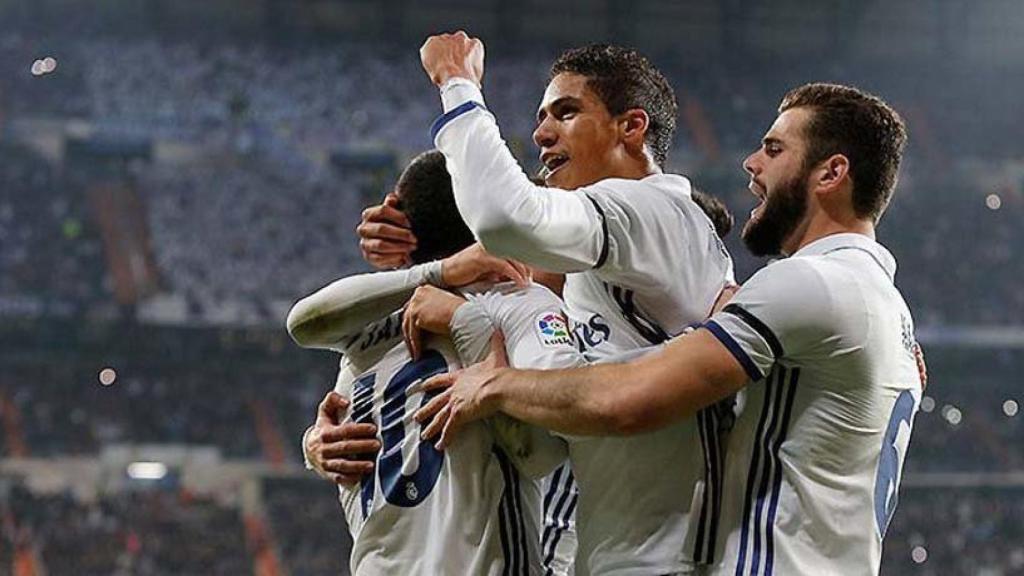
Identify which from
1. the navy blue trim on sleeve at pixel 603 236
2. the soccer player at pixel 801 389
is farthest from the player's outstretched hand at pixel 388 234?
the navy blue trim on sleeve at pixel 603 236

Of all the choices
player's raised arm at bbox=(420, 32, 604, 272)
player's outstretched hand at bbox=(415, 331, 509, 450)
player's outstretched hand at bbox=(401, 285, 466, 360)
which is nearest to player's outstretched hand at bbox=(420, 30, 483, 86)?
player's raised arm at bbox=(420, 32, 604, 272)

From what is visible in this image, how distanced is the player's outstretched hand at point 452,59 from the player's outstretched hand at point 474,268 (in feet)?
1.18

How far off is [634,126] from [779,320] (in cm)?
77

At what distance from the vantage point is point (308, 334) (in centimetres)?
313

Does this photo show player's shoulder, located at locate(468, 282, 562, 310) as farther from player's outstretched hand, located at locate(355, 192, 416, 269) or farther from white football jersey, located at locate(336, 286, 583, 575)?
player's outstretched hand, located at locate(355, 192, 416, 269)

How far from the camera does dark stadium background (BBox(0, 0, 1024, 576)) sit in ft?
74.0

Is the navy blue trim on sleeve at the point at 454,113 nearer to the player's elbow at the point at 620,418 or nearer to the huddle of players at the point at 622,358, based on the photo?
the huddle of players at the point at 622,358

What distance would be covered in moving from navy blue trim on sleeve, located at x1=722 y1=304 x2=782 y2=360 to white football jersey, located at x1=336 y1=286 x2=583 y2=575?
1.19 ft

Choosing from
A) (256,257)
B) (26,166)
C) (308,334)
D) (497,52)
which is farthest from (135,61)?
(308,334)

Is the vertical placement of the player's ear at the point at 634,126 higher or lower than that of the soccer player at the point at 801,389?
higher

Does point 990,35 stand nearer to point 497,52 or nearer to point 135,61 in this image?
point 497,52

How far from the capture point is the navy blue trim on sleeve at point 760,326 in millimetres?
2688

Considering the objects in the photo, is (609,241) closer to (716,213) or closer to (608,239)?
(608,239)

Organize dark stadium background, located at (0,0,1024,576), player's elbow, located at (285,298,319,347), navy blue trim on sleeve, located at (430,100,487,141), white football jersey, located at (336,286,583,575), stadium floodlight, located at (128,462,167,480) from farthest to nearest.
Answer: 1. stadium floodlight, located at (128,462,167,480)
2. dark stadium background, located at (0,0,1024,576)
3. player's elbow, located at (285,298,319,347)
4. white football jersey, located at (336,286,583,575)
5. navy blue trim on sleeve, located at (430,100,487,141)
